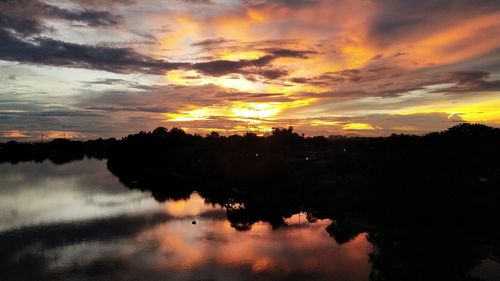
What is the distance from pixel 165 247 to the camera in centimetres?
3188

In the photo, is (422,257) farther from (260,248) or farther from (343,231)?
(260,248)

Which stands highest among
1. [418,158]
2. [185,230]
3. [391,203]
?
[418,158]

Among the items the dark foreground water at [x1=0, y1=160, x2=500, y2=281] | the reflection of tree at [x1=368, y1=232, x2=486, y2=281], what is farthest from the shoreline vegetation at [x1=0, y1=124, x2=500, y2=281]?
the dark foreground water at [x1=0, y1=160, x2=500, y2=281]

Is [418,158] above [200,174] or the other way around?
above

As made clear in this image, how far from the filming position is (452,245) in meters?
30.4

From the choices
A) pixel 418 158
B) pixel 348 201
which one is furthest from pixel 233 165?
pixel 418 158

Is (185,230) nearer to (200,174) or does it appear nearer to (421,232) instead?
(421,232)

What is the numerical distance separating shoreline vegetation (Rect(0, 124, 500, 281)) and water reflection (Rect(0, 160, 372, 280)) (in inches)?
69.3

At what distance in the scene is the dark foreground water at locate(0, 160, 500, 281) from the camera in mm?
26125

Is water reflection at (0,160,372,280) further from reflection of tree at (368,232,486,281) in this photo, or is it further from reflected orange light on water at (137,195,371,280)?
reflection of tree at (368,232,486,281)

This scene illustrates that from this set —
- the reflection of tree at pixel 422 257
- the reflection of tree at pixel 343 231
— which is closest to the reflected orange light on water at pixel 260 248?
the reflection of tree at pixel 343 231

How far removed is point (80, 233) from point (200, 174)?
38465 mm

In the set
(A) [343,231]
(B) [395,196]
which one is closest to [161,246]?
(A) [343,231]

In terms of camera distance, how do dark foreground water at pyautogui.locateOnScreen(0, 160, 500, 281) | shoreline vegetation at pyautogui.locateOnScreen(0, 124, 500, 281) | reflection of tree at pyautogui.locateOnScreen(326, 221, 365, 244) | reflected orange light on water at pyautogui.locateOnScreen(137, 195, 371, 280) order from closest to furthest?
dark foreground water at pyautogui.locateOnScreen(0, 160, 500, 281)
reflected orange light on water at pyautogui.locateOnScreen(137, 195, 371, 280)
shoreline vegetation at pyautogui.locateOnScreen(0, 124, 500, 281)
reflection of tree at pyautogui.locateOnScreen(326, 221, 365, 244)
